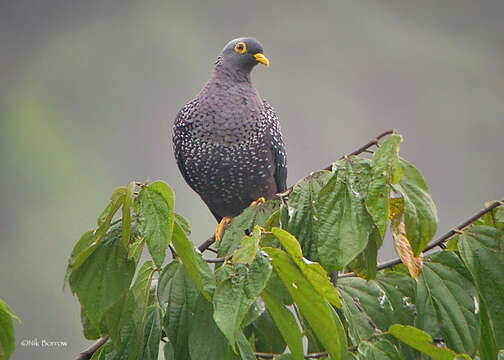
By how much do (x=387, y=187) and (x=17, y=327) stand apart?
1.82 metres

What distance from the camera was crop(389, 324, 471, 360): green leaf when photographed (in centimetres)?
55

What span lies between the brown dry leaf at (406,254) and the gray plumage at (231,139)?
71 centimetres

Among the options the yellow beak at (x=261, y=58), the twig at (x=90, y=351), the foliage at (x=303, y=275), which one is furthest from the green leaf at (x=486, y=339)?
the yellow beak at (x=261, y=58)

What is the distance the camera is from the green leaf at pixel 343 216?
554 millimetres

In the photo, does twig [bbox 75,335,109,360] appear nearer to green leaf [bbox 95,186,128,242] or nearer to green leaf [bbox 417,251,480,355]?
green leaf [bbox 95,186,128,242]

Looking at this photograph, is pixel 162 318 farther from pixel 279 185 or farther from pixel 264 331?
pixel 279 185

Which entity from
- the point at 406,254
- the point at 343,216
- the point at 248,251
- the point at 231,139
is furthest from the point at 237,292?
the point at 231,139

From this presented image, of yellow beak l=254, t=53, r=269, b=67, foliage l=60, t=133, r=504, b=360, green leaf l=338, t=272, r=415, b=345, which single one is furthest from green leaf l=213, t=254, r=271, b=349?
yellow beak l=254, t=53, r=269, b=67

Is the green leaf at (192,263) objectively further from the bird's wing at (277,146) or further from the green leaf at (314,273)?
the bird's wing at (277,146)

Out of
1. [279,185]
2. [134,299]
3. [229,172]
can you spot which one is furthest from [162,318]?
[279,185]

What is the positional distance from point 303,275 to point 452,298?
0.78ft

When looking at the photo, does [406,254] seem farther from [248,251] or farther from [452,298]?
[248,251]

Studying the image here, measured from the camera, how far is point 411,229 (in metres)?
0.56

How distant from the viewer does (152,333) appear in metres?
0.64
